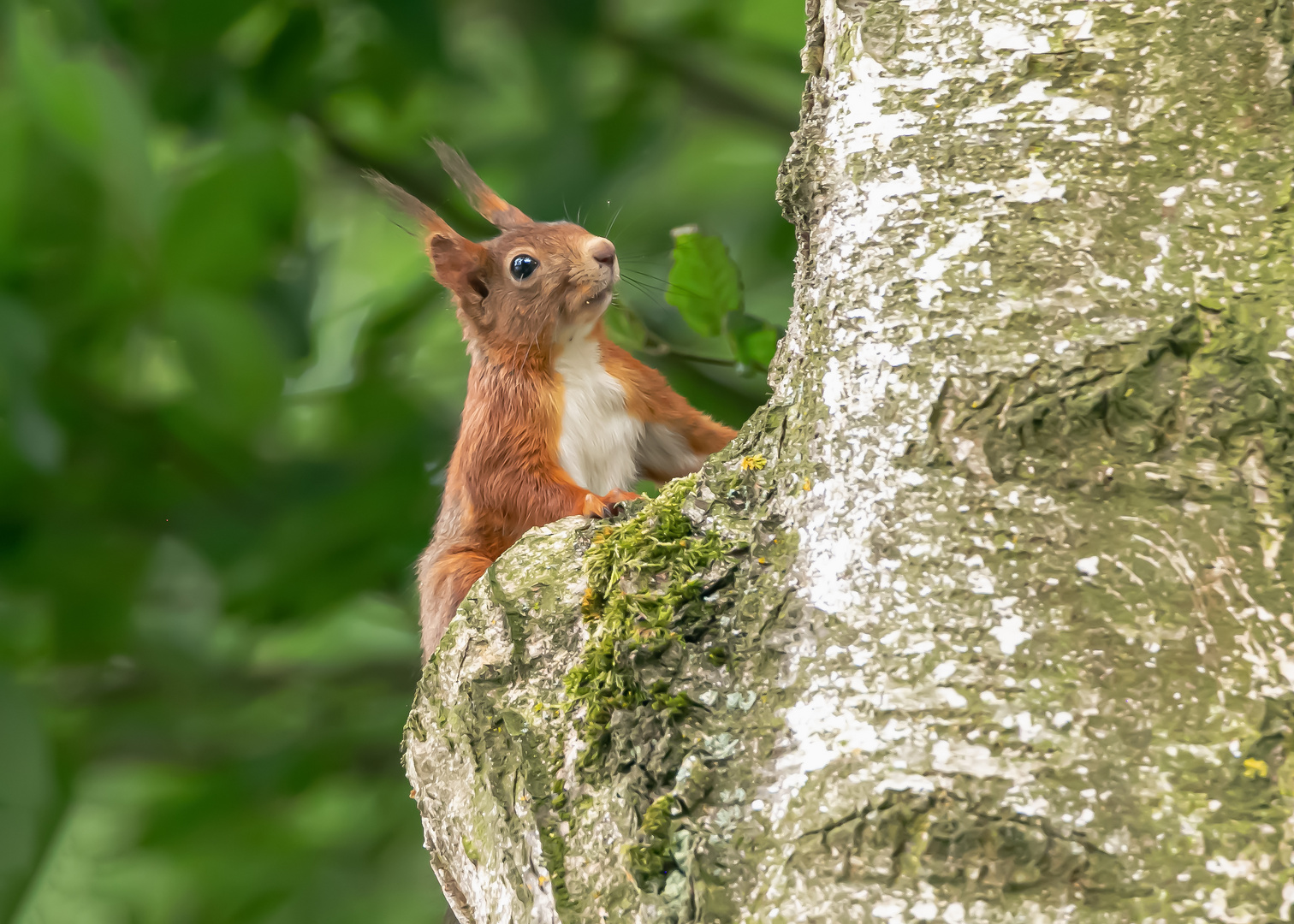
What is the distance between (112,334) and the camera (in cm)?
141

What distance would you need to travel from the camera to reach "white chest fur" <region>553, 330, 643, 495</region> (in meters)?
1.35

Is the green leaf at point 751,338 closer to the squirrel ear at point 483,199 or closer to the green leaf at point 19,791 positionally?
the squirrel ear at point 483,199

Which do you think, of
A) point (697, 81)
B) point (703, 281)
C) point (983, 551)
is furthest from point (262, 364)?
point (983, 551)

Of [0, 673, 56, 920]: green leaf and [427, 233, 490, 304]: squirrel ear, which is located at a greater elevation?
[427, 233, 490, 304]: squirrel ear

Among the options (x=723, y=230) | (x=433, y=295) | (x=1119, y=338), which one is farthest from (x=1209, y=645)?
(x=433, y=295)

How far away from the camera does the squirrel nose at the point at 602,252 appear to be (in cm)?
137

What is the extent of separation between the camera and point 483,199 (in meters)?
1.49

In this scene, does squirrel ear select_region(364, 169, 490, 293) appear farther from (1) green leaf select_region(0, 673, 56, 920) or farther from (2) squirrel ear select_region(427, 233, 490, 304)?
(1) green leaf select_region(0, 673, 56, 920)

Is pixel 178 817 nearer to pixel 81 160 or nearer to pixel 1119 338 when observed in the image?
pixel 81 160

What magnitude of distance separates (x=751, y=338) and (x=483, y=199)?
1.65 ft

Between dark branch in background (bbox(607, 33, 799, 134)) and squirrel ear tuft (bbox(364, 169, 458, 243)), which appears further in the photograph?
dark branch in background (bbox(607, 33, 799, 134))

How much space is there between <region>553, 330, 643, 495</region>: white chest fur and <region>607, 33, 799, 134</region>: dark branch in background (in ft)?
2.00

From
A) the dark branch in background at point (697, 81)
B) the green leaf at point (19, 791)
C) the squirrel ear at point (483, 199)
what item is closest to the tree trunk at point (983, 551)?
the squirrel ear at point (483, 199)

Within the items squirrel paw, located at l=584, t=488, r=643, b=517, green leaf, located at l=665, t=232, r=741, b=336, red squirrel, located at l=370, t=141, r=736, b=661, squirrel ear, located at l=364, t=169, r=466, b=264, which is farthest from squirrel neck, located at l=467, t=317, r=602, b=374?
squirrel paw, located at l=584, t=488, r=643, b=517
